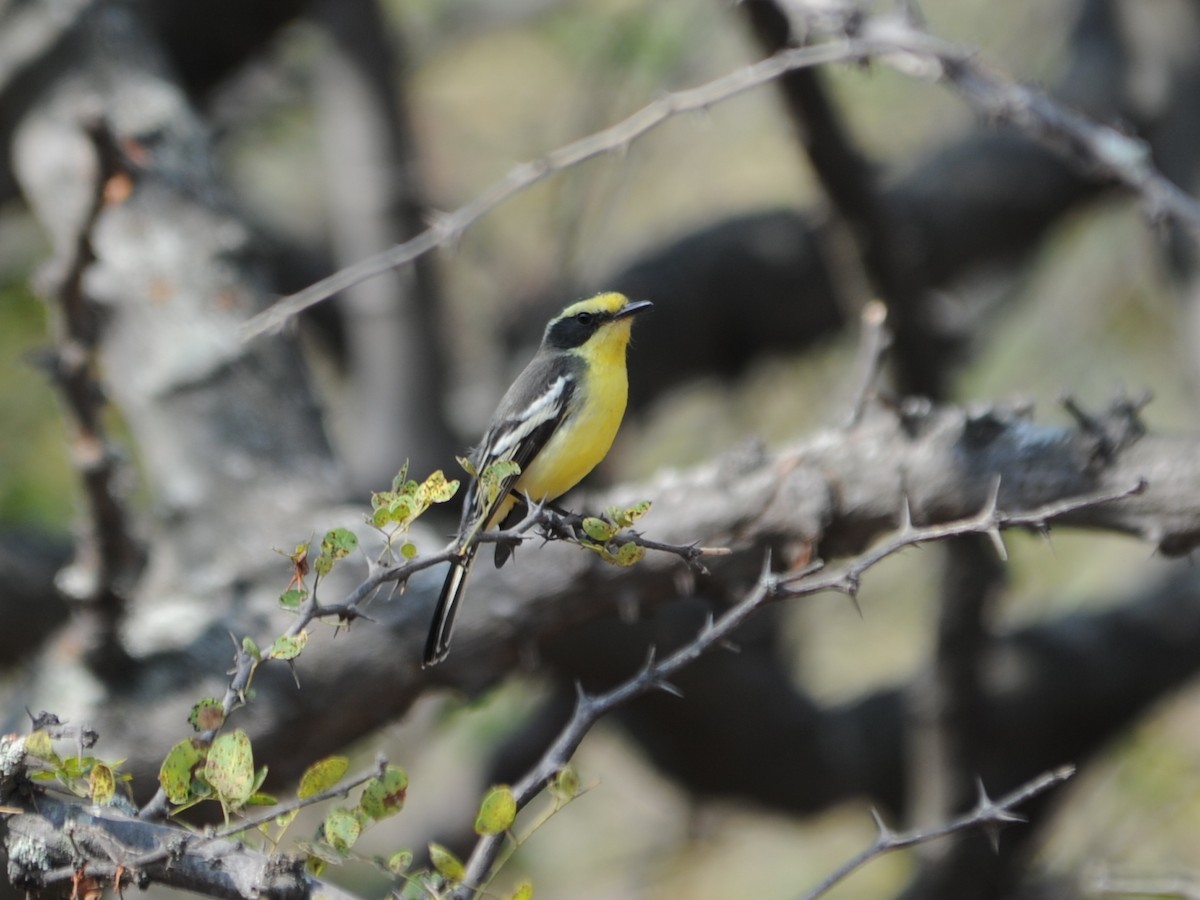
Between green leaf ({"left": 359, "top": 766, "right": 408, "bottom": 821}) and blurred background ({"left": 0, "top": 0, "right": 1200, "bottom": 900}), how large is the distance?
3.11 meters

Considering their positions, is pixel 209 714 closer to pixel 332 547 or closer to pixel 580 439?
pixel 332 547

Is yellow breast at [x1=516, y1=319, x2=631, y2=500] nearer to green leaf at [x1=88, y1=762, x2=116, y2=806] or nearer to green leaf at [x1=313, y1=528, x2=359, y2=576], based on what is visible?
green leaf at [x1=313, y1=528, x2=359, y2=576]

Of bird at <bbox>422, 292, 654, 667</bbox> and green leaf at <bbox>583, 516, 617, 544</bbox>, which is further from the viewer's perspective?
bird at <bbox>422, 292, 654, 667</bbox>

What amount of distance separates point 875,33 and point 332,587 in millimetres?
2175

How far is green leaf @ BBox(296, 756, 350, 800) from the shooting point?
1880 mm

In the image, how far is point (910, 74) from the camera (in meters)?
3.48

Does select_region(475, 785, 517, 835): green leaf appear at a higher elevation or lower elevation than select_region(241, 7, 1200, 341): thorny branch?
lower

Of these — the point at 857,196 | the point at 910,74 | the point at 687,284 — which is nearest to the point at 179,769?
the point at 910,74

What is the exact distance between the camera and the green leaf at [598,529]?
6.86 feet

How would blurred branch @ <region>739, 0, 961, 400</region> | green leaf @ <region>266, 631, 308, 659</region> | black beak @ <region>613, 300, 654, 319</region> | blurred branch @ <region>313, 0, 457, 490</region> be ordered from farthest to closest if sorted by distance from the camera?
blurred branch @ <region>313, 0, 457, 490</region>, blurred branch @ <region>739, 0, 961, 400</region>, black beak @ <region>613, 300, 654, 319</region>, green leaf @ <region>266, 631, 308, 659</region>

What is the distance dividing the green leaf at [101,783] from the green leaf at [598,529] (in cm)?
76

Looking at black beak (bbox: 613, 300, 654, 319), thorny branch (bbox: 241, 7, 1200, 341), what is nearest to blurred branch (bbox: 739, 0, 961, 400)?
thorny branch (bbox: 241, 7, 1200, 341)

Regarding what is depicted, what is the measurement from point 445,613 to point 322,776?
1474 mm

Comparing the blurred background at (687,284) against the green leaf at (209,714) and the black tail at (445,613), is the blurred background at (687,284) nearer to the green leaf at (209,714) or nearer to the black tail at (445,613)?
the black tail at (445,613)
